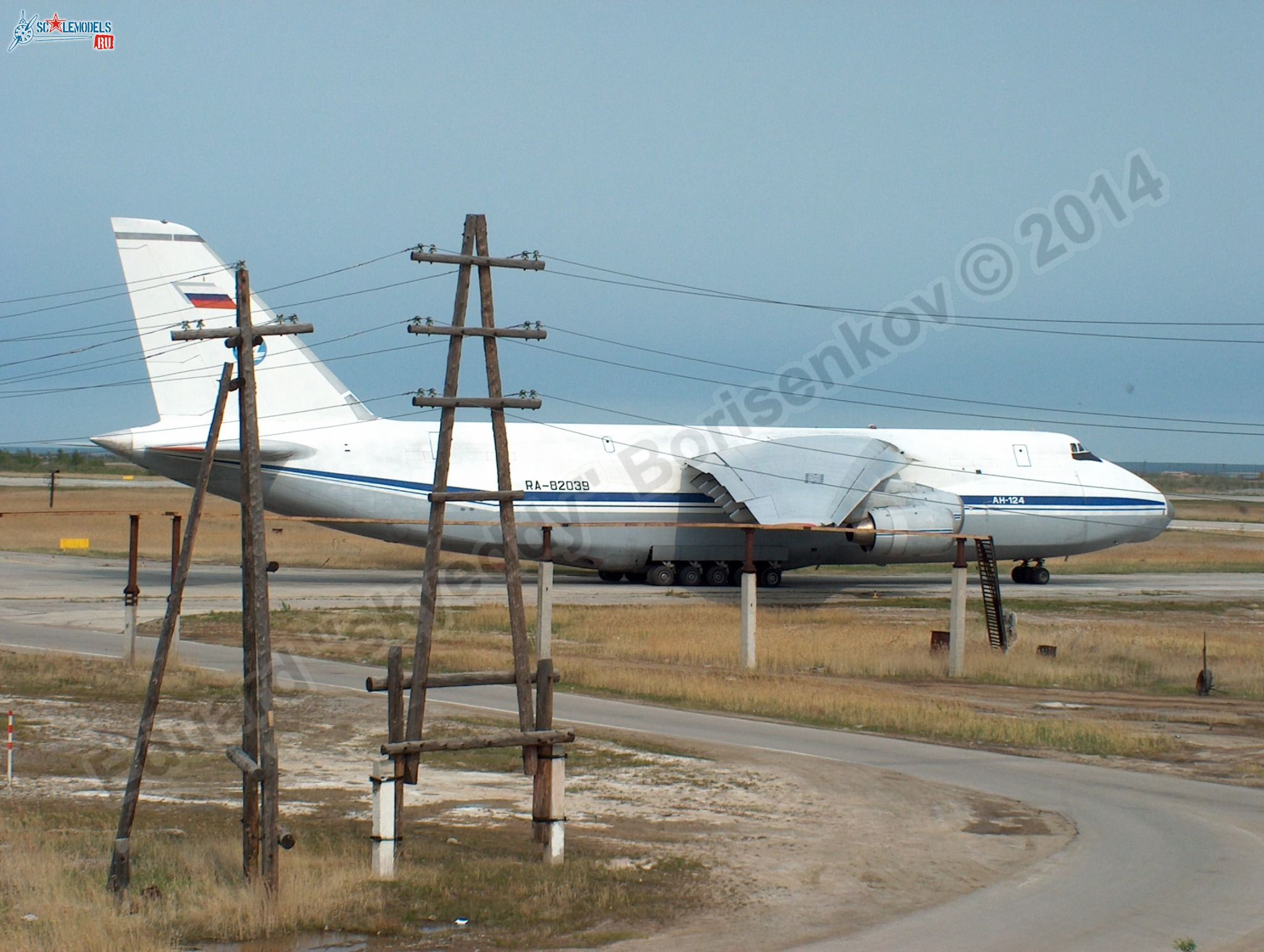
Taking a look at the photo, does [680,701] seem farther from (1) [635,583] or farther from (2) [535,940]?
(1) [635,583]

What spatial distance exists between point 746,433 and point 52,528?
41608 millimetres

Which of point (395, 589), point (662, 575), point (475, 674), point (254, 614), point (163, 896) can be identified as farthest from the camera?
point (662, 575)

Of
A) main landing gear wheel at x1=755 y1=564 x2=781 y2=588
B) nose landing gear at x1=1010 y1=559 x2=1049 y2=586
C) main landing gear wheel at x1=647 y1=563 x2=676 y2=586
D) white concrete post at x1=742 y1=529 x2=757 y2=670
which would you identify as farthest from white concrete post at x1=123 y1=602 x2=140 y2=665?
nose landing gear at x1=1010 y1=559 x2=1049 y2=586

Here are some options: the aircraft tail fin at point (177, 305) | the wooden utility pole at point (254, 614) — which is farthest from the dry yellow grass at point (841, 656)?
the wooden utility pole at point (254, 614)

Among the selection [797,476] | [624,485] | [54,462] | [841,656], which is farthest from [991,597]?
[54,462]

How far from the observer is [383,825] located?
10.6 metres

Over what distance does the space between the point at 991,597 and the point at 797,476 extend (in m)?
10.5

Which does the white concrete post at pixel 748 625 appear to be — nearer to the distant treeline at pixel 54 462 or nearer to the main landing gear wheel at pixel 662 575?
the main landing gear wheel at pixel 662 575

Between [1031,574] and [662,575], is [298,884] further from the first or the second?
[1031,574]

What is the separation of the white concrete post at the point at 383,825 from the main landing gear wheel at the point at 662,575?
31.1 metres

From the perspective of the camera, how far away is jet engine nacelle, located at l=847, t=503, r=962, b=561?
38594 millimetres

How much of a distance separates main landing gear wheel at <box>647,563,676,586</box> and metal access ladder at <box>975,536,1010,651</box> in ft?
41.3

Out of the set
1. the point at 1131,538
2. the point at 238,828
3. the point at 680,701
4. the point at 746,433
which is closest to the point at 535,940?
the point at 238,828

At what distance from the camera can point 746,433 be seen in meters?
43.5
